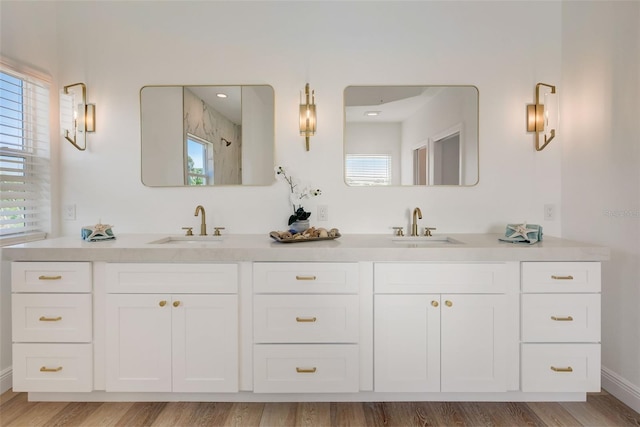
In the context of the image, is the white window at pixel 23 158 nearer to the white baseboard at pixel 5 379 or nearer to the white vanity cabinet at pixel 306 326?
the white baseboard at pixel 5 379

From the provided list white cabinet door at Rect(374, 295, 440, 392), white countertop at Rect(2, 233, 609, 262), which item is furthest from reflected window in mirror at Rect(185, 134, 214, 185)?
white cabinet door at Rect(374, 295, 440, 392)

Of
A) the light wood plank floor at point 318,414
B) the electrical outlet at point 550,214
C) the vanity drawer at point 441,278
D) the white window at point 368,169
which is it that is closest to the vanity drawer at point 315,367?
the light wood plank floor at point 318,414

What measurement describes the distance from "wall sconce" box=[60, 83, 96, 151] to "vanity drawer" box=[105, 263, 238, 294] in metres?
1.15

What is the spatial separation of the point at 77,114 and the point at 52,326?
55.8 inches

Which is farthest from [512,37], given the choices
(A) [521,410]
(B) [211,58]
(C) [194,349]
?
(C) [194,349]

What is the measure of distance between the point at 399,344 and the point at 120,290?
1527mm

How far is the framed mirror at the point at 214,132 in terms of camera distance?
8.36 ft

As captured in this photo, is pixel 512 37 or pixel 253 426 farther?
pixel 512 37

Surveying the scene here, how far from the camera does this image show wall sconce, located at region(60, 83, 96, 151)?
256 centimetres

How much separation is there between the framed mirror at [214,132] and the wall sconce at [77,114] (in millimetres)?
375

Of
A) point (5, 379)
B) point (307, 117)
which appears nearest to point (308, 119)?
point (307, 117)

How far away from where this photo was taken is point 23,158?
238 cm

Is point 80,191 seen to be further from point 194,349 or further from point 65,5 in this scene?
point 194,349

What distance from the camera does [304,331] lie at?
6.48 ft
